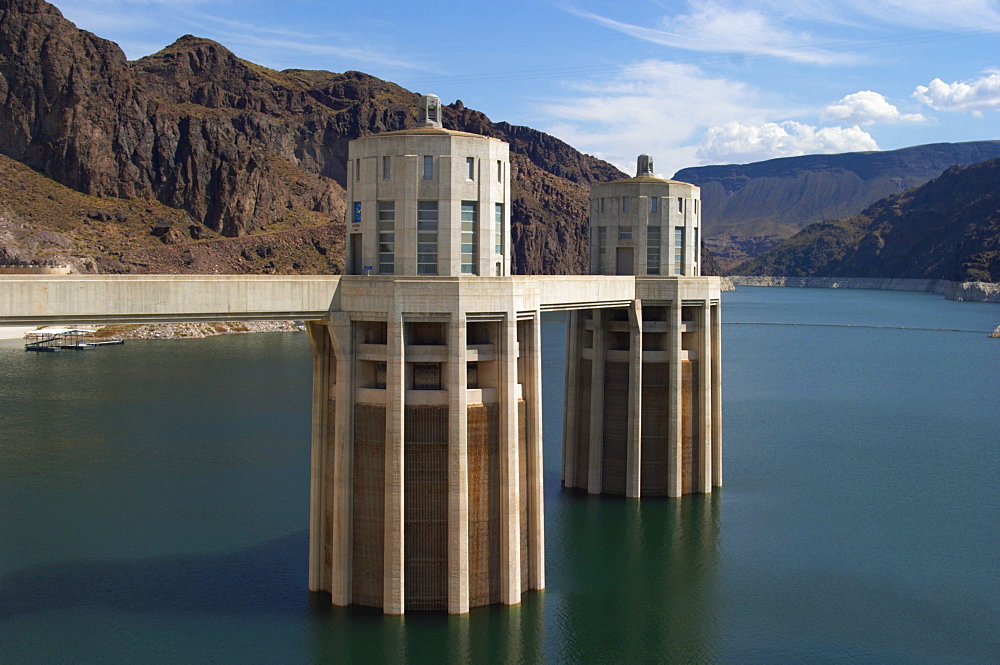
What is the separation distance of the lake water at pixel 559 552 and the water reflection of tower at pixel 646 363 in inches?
59.5

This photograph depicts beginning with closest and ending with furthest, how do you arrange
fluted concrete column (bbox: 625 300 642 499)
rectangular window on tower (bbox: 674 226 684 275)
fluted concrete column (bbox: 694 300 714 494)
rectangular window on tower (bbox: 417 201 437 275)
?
1. rectangular window on tower (bbox: 417 201 437 275)
2. fluted concrete column (bbox: 625 300 642 499)
3. fluted concrete column (bbox: 694 300 714 494)
4. rectangular window on tower (bbox: 674 226 684 275)

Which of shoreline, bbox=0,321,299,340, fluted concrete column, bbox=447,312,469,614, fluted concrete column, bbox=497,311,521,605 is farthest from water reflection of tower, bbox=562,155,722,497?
shoreline, bbox=0,321,299,340

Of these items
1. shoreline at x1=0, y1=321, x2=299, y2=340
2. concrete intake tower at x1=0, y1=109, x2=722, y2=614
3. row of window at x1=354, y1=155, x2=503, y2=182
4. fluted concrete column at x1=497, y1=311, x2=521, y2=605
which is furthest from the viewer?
shoreline at x1=0, y1=321, x2=299, y2=340

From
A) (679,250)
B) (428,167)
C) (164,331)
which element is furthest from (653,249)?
(164,331)

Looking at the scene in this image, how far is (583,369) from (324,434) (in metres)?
18.7

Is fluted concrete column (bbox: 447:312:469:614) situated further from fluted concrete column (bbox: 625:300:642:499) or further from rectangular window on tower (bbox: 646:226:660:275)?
rectangular window on tower (bbox: 646:226:660:275)

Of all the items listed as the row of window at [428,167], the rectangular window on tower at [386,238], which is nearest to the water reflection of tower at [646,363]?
the row of window at [428,167]

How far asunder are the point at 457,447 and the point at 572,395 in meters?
19.0

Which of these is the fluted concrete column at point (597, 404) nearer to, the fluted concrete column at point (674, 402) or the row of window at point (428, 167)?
the fluted concrete column at point (674, 402)

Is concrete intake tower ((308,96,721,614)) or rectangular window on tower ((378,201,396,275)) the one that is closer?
concrete intake tower ((308,96,721,614))

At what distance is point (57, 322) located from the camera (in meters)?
28.0

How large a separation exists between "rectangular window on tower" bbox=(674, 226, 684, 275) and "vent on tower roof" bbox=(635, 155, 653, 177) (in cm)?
349

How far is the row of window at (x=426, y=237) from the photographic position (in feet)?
107

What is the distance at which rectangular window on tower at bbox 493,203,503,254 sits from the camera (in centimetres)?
3380
